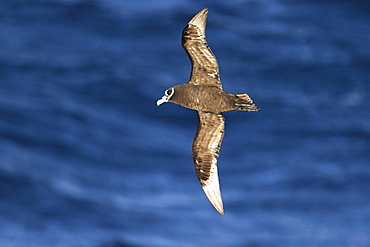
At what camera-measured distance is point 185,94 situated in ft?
41.9

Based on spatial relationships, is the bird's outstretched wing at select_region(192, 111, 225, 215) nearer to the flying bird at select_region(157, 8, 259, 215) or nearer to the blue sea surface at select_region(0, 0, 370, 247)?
the flying bird at select_region(157, 8, 259, 215)

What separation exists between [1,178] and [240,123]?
13.2 m

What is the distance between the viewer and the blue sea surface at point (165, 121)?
37469mm

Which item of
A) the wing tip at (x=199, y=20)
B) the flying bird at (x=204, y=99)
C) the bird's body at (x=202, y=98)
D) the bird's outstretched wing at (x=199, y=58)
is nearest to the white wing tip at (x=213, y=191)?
the flying bird at (x=204, y=99)

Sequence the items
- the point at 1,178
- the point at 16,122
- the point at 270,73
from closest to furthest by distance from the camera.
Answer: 1. the point at 1,178
2. the point at 16,122
3. the point at 270,73

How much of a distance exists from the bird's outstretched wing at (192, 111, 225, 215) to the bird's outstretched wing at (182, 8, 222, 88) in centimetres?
70

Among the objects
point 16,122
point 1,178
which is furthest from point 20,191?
point 16,122

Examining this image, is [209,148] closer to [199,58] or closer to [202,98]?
[202,98]

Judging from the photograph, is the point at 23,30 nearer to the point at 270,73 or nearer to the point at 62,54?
the point at 62,54

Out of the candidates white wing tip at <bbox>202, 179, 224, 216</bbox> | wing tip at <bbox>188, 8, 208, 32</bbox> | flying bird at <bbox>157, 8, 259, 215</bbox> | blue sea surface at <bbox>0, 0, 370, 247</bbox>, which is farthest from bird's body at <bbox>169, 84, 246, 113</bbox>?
blue sea surface at <bbox>0, 0, 370, 247</bbox>

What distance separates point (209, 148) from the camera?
13.8 meters

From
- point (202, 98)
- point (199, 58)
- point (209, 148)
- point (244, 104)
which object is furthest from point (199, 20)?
point (209, 148)

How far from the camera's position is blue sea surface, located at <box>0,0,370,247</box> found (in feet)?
123

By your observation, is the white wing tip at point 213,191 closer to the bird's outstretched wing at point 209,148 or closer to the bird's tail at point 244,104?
the bird's outstretched wing at point 209,148
